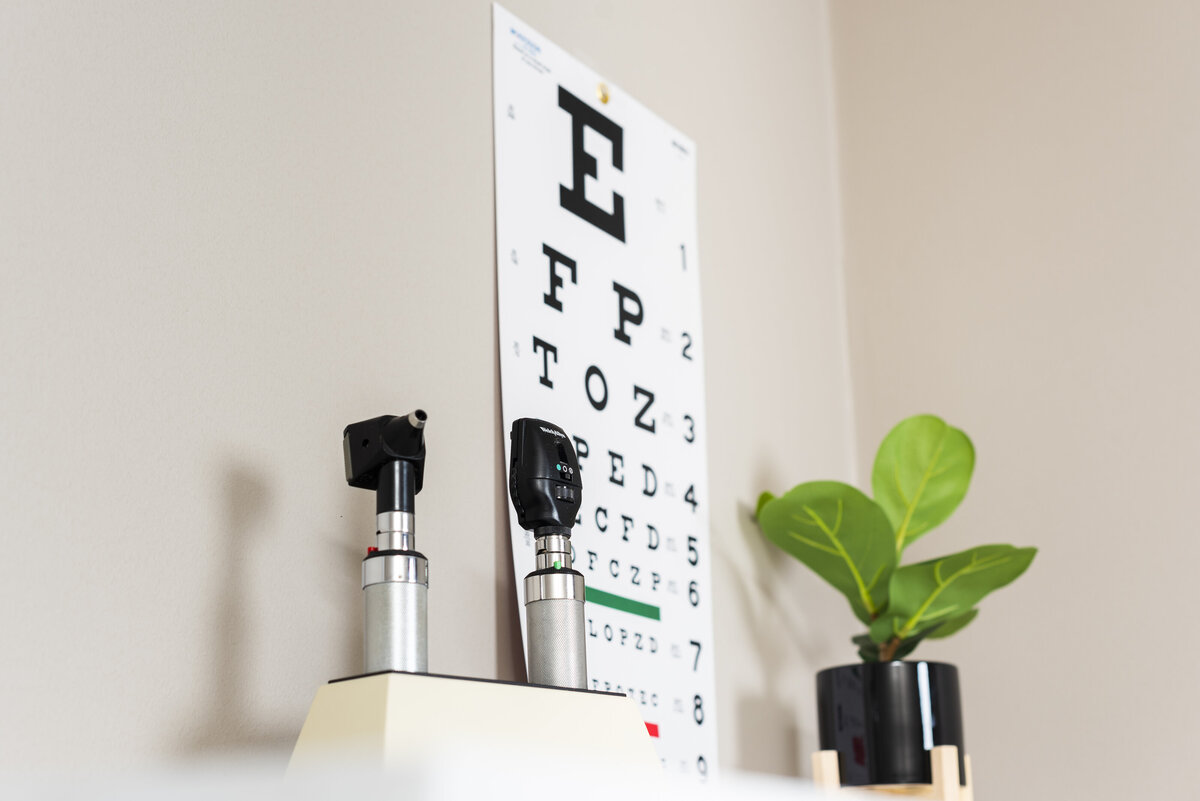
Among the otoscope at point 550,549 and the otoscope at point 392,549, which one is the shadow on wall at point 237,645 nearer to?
the otoscope at point 392,549

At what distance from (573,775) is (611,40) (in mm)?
927

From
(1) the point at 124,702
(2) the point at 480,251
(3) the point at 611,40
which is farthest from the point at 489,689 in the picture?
(3) the point at 611,40

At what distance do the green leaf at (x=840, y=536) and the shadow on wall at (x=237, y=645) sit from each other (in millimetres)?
665

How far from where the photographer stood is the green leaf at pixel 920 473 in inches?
57.3

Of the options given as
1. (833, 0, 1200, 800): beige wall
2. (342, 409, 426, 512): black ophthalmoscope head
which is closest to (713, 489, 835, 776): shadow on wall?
(833, 0, 1200, 800): beige wall

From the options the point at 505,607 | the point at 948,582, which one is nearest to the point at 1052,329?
the point at 948,582

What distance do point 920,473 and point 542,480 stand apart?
69 centimetres

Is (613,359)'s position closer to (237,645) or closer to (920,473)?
(920,473)

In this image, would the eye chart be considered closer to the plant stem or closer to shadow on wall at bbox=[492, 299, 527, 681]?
shadow on wall at bbox=[492, 299, 527, 681]

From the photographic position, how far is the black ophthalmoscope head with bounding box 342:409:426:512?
842mm

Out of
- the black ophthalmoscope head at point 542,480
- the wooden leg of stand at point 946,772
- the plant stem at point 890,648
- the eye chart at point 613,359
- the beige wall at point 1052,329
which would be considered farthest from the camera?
the beige wall at point 1052,329

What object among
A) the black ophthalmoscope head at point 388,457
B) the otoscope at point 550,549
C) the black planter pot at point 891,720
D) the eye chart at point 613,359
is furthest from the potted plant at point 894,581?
the black ophthalmoscope head at point 388,457

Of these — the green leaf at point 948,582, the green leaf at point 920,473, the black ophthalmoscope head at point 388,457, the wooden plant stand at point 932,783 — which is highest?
the green leaf at point 920,473

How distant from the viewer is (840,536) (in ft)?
4.58
